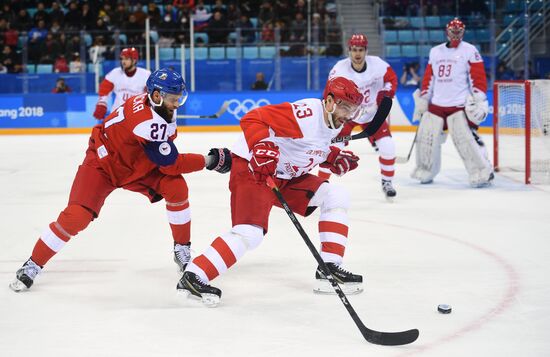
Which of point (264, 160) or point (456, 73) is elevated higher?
point (456, 73)

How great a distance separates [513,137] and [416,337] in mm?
6978

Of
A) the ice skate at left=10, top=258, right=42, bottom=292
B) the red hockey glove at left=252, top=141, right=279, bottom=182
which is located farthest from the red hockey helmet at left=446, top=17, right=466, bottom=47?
the ice skate at left=10, top=258, right=42, bottom=292

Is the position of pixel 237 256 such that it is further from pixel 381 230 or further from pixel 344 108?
pixel 381 230

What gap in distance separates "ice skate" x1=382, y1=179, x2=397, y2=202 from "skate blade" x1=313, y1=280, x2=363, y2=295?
8.80ft

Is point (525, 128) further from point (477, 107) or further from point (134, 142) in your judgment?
point (134, 142)

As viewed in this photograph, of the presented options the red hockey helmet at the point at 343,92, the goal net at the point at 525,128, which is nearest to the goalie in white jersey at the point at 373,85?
the goal net at the point at 525,128

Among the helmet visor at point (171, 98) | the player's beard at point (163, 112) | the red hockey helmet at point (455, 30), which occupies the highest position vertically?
the red hockey helmet at point (455, 30)

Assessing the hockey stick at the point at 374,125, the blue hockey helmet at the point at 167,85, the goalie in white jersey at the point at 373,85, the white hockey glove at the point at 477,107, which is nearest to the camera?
the blue hockey helmet at the point at 167,85

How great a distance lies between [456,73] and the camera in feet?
23.5

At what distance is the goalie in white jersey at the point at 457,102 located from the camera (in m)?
7.11

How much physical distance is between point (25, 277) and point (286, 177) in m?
1.26

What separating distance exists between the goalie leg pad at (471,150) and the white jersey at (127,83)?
116 inches

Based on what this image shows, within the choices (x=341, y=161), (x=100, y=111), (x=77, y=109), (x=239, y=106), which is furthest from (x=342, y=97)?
(x=77, y=109)

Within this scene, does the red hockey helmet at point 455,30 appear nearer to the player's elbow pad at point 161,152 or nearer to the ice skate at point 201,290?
the player's elbow pad at point 161,152
